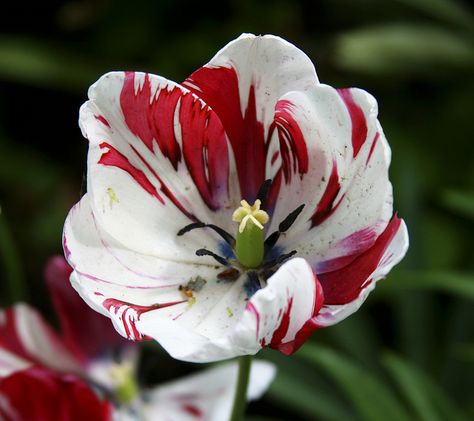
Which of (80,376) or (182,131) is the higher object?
(182,131)

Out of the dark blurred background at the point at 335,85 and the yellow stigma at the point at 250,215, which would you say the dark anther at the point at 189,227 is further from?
the dark blurred background at the point at 335,85

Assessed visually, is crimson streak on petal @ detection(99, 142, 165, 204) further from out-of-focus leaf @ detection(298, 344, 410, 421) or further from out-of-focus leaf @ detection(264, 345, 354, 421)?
out-of-focus leaf @ detection(264, 345, 354, 421)

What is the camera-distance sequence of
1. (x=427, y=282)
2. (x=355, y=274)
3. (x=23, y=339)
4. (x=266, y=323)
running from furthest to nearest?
(x=427, y=282), (x=23, y=339), (x=355, y=274), (x=266, y=323)

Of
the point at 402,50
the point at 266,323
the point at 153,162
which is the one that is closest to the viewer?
the point at 266,323

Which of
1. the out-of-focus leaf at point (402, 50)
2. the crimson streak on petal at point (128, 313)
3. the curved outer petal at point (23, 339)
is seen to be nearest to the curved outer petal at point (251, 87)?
the crimson streak on petal at point (128, 313)

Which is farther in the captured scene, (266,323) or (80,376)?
(80,376)

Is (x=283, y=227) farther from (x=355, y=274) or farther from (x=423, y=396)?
(x=423, y=396)

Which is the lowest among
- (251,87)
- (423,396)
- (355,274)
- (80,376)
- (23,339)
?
(423,396)

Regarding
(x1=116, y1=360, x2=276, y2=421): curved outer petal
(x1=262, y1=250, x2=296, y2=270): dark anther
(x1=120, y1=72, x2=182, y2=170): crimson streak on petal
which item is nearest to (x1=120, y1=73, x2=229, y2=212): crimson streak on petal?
(x1=120, y1=72, x2=182, y2=170): crimson streak on petal

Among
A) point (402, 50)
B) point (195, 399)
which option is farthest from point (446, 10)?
point (195, 399)
